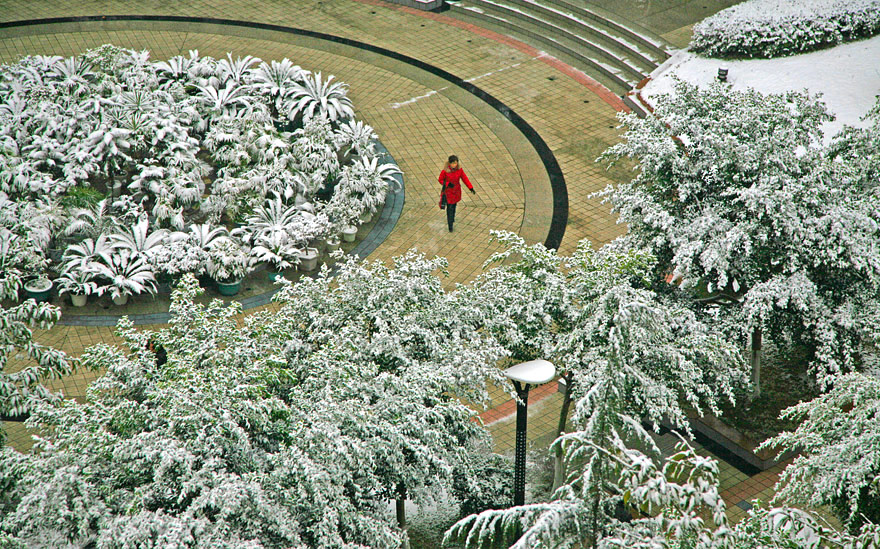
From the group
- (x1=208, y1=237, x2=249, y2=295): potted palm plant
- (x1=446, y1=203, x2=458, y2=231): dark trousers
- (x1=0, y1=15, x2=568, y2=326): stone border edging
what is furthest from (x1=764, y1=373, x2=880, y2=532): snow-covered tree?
(x1=208, y1=237, x2=249, y2=295): potted palm plant

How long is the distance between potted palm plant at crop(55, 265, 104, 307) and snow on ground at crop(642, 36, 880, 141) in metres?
10.2

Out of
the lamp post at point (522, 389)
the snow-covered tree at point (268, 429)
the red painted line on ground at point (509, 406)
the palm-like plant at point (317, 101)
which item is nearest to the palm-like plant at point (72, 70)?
the palm-like plant at point (317, 101)

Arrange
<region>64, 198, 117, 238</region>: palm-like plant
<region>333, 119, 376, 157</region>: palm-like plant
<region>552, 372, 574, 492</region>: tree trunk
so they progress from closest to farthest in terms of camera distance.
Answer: <region>552, 372, 574, 492</region>: tree trunk
<region>64, 198, 117, 238</region>: palm-like plant
<region>333, 119, 376, 157</region>: palm-like plant

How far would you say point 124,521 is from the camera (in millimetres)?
6535

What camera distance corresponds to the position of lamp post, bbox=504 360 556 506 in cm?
812

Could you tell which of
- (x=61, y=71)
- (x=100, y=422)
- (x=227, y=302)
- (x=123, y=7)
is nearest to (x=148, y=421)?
(x=100, y=422)

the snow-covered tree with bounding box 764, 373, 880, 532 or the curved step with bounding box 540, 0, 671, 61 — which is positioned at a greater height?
the curved step with bounding box 540, 0, 671, 61

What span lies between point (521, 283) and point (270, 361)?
9.60 feet

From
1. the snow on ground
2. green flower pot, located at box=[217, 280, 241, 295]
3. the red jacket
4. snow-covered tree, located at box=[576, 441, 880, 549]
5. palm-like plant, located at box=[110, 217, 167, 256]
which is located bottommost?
green flower pot, located at box=[217, 280, 241, 295]

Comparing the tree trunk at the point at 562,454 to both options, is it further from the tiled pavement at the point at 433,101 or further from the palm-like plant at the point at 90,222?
the palm-like plant at the point at 90,222

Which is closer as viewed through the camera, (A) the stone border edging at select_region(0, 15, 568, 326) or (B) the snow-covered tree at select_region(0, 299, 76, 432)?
(B) the snow-covered tree at select_region(0, 299, 76, 432)

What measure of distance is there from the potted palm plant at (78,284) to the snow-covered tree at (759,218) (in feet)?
25.3

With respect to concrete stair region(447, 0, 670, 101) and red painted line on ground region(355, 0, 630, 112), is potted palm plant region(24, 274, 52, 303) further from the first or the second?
concrete stair region(447, 0, 670, 101)

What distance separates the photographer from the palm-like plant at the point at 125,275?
43.3 ft
